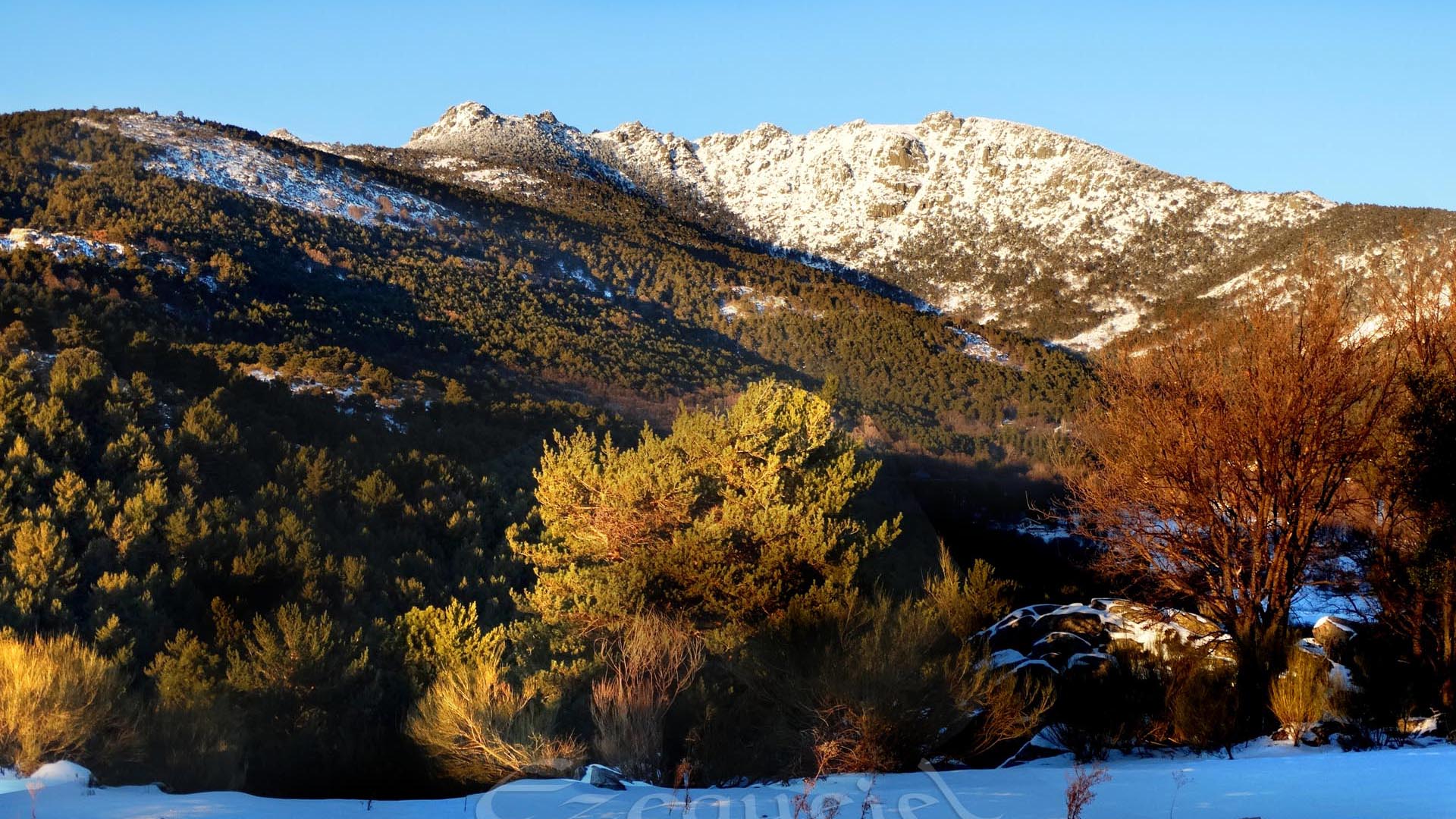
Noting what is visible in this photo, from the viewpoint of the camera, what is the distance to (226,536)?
14016 mm

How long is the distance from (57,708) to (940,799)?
5628mm

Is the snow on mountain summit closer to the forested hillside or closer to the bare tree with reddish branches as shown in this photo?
the forested hillside

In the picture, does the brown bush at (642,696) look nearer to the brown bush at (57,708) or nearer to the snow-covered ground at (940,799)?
the snow-covered ground at (940,799)

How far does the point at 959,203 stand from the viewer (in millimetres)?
79188

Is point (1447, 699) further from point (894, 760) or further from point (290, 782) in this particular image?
point (290, 782)

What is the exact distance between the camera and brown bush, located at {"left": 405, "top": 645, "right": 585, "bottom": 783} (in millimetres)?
6906

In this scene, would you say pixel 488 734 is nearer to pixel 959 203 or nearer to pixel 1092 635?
pixel 1092 635

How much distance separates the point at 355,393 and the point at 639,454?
12771mm

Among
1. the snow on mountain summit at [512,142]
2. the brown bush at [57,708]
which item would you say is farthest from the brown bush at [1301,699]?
the snow on mountain summit at [512,142]

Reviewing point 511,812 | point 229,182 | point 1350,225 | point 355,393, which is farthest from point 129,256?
point 1350,225

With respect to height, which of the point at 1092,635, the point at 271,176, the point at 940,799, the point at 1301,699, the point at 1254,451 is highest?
the point at 271,176

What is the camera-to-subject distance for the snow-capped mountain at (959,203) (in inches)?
2404

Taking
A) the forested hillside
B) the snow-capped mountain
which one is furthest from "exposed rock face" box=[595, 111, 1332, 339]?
the forested hillside

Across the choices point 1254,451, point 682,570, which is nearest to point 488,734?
point 682,570
